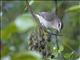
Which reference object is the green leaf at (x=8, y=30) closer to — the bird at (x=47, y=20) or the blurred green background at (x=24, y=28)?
the blurred green background at (x=24, y=28)

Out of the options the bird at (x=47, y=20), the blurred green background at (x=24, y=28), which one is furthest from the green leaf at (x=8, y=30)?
the bird at (x=47, y=20)

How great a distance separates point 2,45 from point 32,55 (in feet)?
2.30

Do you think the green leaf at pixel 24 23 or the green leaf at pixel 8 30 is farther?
the green leaf at pixel 8 30

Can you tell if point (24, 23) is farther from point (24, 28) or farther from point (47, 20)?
point (47, 20)

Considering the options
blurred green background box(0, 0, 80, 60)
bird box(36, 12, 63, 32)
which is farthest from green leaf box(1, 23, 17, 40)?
bird box(36, 12, 63, 32)

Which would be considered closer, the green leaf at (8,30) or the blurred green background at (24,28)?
the blurred green background at (24,28)

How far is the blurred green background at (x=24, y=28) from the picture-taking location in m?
1.54

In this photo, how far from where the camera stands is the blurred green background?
1542 mm

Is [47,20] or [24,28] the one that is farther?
[47,20]

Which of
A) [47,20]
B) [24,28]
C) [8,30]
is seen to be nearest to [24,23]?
[24,28]

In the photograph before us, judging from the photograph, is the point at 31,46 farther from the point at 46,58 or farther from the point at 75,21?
the point at 75,21

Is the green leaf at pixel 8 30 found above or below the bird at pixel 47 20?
below

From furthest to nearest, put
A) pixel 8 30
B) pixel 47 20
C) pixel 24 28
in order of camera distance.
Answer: pixel 47 20 → pixel 8 30 → pixel 24 28

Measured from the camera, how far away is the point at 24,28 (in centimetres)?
153
